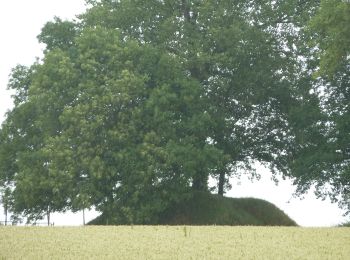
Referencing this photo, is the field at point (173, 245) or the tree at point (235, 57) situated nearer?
the field at point (173, 245)

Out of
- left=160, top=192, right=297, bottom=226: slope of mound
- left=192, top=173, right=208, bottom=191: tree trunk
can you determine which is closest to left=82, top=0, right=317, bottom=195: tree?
left=192, top=173, right=208, bottom=191: tree trunk

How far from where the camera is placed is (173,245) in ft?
39.3

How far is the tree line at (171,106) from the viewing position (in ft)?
98.5

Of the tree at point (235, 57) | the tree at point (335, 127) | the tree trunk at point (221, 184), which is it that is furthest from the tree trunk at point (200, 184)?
the tree at point (335, 127)

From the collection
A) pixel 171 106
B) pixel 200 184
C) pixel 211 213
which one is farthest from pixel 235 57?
pixel 211 213

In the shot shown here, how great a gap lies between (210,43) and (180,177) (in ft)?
31.0

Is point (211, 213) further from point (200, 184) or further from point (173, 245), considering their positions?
point (173, 245)

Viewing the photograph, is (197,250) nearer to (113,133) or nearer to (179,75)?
(113,133)

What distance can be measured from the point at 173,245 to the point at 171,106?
1999 centimetres

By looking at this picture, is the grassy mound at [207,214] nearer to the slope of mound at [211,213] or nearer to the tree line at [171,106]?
the slope of mound at [211,213]

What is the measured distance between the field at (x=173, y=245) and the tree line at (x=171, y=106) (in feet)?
45.4

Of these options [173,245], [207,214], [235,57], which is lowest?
[173,245]

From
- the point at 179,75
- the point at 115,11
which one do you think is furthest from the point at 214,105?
the point at 115,11

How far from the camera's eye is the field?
10.6 m
